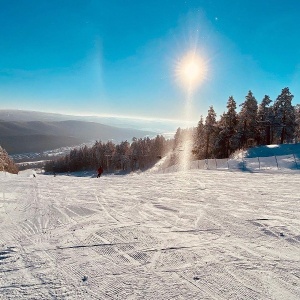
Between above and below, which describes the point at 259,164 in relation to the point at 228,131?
below

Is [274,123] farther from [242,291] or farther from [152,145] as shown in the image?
[152,145]

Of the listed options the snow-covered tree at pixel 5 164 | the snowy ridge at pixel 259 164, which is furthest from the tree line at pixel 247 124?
the snow-covered tree at pixel 5 164

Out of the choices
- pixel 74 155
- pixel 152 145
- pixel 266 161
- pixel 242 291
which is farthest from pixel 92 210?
pixel 74 155

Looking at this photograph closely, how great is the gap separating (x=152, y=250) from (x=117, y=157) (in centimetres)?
8175

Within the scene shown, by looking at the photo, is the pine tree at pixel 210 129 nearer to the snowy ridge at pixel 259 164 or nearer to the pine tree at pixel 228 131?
the pine tree at pixel 228 131

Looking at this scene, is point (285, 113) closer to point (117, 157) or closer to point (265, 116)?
point (265, 116)

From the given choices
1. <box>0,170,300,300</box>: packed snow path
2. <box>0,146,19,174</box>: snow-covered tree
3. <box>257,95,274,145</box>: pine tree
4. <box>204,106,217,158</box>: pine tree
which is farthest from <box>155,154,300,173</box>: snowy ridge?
<box>0,146,19,174</box>: snow-covered tree

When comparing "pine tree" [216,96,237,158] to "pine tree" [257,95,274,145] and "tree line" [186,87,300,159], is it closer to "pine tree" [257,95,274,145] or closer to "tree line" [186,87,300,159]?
"tree line" [186,87,300,159]

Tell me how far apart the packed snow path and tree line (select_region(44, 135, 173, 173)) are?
71628 mm

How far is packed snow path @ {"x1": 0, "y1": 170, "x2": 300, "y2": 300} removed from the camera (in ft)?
12.5

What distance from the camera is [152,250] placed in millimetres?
5180

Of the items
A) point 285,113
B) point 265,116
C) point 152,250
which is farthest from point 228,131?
point 152,250

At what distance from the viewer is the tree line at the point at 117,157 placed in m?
86.1

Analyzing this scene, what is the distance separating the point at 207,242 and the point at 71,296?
10.7ft
